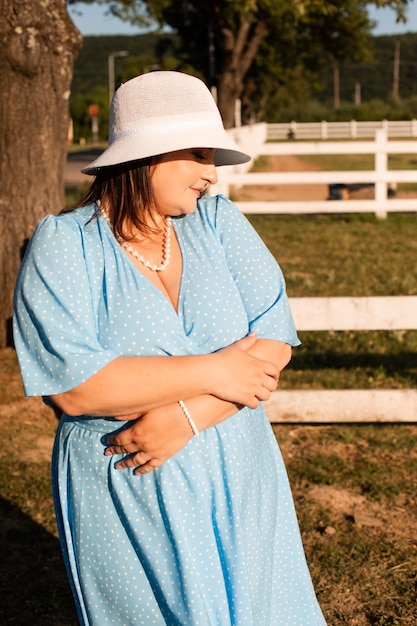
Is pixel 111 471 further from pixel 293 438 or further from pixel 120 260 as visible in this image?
pixel 293 438

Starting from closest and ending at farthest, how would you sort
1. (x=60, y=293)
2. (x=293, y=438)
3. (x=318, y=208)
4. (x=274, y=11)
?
1. (x=60, y=293)
2. (x=293, y=438)
3. (x=318, y=208)
4. (x=274, y=11)

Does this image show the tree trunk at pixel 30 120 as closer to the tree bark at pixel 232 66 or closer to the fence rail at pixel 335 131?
the tree bark at pixel 232 66

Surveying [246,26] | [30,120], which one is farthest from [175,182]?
[246,26]

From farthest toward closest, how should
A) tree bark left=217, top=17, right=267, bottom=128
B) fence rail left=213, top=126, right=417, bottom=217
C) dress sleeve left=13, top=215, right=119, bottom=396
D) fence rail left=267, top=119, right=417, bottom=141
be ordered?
fence rail left=267, top=119, right=417, bottom=141
tree bark left=217, top=17, right=267, bottom=128
fence rail left=213, top=126, right=417, bottom=217
dress sleeve left=13, top=215, right=119, bottom=396

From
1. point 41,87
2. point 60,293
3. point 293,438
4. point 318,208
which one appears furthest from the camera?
point 318,208

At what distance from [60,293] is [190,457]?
0.46m

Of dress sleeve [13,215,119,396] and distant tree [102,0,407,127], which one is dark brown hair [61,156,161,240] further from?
distant tree [102,0,407,127]

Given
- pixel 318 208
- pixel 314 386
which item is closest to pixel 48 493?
pixel 314 386

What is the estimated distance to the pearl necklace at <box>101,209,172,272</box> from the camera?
7.02 feet

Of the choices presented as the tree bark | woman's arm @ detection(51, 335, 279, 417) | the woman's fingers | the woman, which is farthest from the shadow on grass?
the tree bark

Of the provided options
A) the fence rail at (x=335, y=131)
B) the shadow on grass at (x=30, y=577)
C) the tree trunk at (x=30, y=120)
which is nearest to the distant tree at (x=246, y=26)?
the fence rail at (x=335, y=131)

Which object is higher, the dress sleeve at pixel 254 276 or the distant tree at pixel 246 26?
the distant tree at pixel 246 26

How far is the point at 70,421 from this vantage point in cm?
219

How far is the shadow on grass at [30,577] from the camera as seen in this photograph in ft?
12.1
